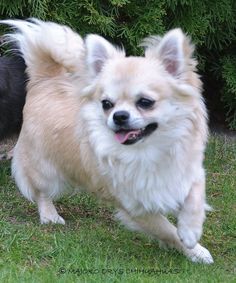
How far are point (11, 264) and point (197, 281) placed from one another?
1.08m

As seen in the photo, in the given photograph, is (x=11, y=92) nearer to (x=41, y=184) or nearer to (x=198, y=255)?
(x=41, y=184)

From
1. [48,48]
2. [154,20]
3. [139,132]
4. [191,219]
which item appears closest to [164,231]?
[191,219]

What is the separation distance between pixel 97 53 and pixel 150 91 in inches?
19.5

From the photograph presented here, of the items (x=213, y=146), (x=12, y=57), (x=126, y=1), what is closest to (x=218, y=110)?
(x=213, y=146)

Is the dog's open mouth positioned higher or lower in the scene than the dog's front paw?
higher

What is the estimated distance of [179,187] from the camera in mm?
4215

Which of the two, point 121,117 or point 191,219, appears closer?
point 121,117

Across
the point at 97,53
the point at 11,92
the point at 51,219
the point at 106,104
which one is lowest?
the point at 51,219

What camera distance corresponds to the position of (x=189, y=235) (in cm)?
410

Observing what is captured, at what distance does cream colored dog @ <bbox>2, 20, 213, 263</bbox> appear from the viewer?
3963mm

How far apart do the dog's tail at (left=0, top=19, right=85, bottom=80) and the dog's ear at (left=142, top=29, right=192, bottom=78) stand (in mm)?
776

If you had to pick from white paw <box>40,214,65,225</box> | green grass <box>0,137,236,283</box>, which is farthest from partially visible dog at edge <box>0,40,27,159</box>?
white paw <box>40,214,65,225</box>

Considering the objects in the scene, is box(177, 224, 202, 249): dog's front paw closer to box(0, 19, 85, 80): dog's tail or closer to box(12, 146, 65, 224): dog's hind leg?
box(12, 146, 65, 224): dog's hind leg

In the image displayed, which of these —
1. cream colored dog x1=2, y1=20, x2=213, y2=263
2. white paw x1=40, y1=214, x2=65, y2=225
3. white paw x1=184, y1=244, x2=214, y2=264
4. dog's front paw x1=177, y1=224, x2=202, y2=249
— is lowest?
white paw x1=40, y1=214, x2=65, y2=225
